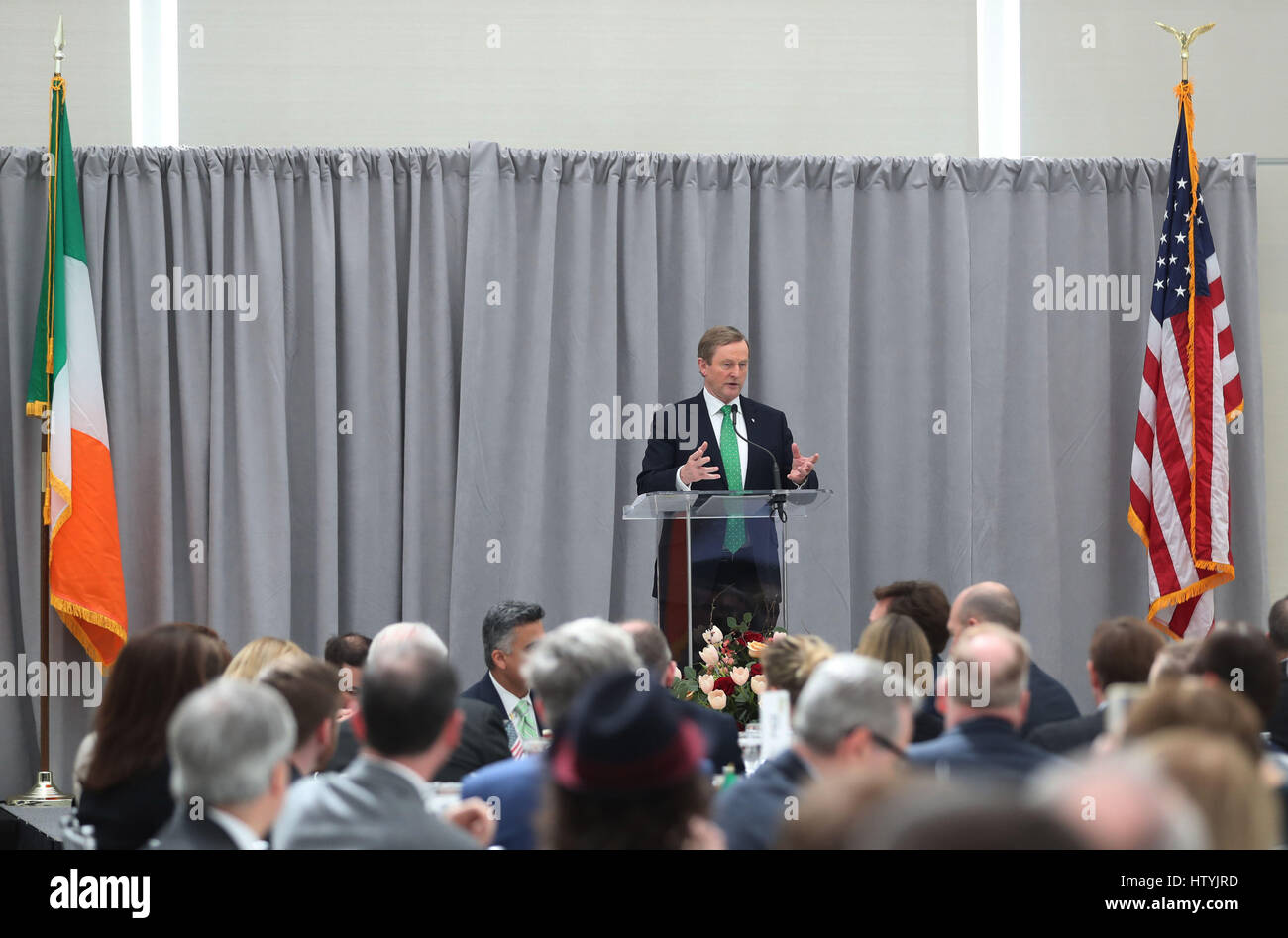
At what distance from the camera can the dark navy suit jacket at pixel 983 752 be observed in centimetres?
270

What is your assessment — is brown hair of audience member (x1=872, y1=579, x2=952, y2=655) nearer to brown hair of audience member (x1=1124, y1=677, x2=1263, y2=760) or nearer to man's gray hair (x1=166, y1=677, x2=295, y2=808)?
brown hair of audience member (x1=1124, y1=677, x2=1263, y2=760)

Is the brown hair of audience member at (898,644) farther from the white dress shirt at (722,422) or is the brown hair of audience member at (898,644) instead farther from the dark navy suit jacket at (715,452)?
the white dress shirt at (722,422)

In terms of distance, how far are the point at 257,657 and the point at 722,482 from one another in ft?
6.73

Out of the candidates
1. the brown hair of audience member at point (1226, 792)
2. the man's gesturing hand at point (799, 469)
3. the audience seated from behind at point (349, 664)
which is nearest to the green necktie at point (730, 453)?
the man's gesturing hand at point (799, 469)

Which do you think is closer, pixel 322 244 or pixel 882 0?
pixel 322 244

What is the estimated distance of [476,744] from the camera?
362 cm

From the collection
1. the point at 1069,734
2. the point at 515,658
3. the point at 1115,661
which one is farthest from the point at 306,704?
the point at 1115,661

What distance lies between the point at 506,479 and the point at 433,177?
1504 mm

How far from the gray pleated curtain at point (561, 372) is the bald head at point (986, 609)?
2.38 meters

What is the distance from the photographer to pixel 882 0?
282 inches

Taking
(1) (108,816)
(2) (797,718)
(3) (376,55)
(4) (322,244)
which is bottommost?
(1) (108,816)

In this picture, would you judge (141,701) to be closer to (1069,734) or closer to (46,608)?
(1069,734)

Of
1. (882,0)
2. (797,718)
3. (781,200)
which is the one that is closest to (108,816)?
(797,718)
